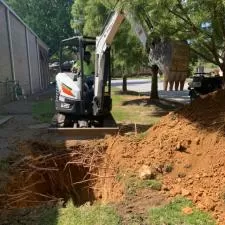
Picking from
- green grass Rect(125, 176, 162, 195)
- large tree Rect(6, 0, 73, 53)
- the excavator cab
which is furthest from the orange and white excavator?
large tree Rect(6, 0, 73, 53)

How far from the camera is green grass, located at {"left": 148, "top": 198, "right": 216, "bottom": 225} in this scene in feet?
16.9

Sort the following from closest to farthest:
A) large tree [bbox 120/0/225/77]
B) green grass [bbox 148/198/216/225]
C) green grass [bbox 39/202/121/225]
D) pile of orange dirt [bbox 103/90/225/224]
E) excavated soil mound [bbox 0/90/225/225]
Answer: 1. green grass [bbox 148/198/216/225]
2. green grass [bbox 39/202/121/225]
3. pile of orange dirt [bbox 103/90/225/224]
4. excavated soil mound [bbox 0/90/225/225]
5. large tree [bbox 120/0/225/77]

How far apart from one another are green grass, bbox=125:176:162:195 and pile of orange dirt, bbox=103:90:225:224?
136mm

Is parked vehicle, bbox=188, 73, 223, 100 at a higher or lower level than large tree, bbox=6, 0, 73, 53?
lower

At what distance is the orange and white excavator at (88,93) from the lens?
1066 cm

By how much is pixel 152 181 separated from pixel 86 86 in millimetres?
5192

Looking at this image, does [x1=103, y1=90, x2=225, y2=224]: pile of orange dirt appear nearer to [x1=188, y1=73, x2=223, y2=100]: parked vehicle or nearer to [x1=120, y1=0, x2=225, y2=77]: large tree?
[x1=120, y1=0, x2=225, y2=77]: large tree

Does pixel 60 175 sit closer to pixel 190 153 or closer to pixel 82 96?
pixel 190 153

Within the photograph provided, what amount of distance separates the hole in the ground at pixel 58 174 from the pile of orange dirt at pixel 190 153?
0.52 meters

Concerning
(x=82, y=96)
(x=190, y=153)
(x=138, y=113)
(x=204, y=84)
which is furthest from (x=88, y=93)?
(x=204, y=84)

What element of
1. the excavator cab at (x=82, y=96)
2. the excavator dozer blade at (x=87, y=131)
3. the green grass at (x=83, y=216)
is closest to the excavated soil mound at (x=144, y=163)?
the green grass at (x=83, y=216)

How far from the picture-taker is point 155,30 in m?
9.95

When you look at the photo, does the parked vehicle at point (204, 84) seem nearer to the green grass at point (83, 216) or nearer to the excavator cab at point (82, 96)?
the excavator cab at point (82, 96)

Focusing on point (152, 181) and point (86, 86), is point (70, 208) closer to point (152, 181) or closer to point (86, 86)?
point (152, 181)
